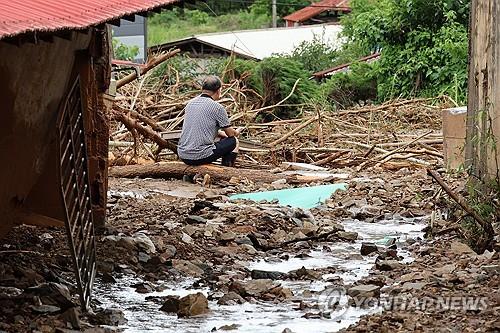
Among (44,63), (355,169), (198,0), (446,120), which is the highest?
(198,0)

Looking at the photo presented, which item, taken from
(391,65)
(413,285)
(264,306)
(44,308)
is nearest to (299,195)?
(264,306)

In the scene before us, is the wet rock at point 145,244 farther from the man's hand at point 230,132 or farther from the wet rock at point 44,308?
the man's hand at point 230,132

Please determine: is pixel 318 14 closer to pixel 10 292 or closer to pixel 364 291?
pixel 364 291

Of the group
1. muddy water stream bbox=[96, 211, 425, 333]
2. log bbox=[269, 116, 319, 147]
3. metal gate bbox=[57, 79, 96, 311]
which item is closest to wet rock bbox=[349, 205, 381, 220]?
muddy water stream bbox=[96, 211, 425, 333]

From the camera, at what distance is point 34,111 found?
6555 mm

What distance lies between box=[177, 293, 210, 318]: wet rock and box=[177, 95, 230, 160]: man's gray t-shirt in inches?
267

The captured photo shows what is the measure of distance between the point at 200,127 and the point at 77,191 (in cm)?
628

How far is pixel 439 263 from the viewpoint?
6684 mm

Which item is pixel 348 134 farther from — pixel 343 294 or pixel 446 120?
pixel 343 294

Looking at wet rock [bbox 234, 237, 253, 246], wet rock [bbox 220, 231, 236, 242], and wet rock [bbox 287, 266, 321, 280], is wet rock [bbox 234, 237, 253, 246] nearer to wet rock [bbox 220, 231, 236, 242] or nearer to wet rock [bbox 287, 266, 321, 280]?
wet rock [bbox 220, 231, 236, 242]

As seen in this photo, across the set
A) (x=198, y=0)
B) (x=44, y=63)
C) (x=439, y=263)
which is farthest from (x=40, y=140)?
(x=439, y=263)

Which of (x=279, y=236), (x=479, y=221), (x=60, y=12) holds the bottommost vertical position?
(x=279, y=236)

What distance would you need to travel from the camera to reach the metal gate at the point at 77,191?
5.97 m

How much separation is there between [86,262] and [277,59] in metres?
16.8
